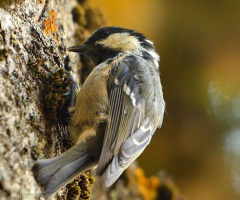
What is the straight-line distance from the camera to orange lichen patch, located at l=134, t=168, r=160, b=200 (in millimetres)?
3398

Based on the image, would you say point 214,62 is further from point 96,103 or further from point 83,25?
point 96,103

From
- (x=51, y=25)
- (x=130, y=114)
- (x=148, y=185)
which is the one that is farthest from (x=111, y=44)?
(x=148, y=185)

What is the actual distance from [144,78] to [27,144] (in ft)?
2.76

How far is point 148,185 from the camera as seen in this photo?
3457 mm

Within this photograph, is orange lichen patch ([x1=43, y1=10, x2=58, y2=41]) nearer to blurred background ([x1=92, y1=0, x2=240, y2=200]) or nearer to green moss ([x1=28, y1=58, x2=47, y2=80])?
green moss ([x1=28, y1=58, x2=47, y2=80])

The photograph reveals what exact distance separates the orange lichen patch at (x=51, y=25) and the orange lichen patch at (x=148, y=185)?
1.51 m

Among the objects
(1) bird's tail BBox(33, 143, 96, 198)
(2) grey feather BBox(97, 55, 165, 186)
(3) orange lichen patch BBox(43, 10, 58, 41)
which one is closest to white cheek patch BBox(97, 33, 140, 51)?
(2) grey feather BBox(97, 55, 165, 186)

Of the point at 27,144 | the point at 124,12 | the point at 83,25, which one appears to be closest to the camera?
the point at 27,144

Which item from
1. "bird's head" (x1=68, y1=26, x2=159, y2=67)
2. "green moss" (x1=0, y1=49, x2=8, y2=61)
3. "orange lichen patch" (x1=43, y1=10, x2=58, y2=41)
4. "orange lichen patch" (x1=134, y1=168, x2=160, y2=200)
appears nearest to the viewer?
"green moss" (x1=0, y1=49, x2=8, y2=61)

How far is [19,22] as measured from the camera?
197 cm

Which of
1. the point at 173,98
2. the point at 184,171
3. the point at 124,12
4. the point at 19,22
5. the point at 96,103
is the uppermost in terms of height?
the point at 19,22

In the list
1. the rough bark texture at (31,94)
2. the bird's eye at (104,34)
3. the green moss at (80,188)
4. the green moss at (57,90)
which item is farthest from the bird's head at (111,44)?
the green moss at (80,188)

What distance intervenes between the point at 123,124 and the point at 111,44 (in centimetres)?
73

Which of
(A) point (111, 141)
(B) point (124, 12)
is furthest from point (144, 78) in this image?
(B) point (124, 12)
